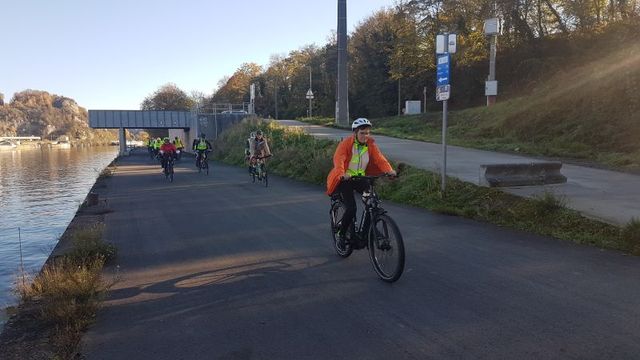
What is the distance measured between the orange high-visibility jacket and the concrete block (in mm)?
4806

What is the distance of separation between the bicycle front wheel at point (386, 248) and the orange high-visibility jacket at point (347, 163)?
666 mm

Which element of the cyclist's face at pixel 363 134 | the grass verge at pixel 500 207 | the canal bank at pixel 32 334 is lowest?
the canal bank at pixel 32 334

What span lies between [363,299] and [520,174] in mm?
6771

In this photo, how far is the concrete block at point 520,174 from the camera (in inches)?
418

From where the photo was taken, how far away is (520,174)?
35.8ft

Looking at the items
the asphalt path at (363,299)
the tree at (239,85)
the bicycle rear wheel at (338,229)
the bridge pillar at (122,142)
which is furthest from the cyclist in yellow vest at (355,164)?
the tree at (239,85)

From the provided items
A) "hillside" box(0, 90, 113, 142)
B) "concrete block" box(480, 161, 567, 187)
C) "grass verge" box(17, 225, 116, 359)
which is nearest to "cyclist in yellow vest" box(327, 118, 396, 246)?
"grass verge" box(17, 225, 116, 359)

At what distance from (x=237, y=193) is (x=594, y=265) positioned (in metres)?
10.8

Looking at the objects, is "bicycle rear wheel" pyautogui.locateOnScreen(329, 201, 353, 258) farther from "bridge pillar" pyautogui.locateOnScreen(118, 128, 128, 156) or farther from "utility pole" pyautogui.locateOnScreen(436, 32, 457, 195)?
"bridge pillar" pyautogui.locateOnScreen(118, 128, 128, 156)

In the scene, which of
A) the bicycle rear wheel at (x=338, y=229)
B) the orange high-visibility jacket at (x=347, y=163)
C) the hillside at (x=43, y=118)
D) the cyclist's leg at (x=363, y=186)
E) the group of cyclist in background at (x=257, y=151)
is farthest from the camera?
the hillside at (x=43, y=118)

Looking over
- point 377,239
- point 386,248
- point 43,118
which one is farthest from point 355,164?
point 43,118

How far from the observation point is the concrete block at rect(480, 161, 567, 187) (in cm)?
1062

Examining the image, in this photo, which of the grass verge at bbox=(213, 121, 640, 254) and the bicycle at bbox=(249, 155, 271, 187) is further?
the bicycle at bbox=(249, 155, 271, 187)

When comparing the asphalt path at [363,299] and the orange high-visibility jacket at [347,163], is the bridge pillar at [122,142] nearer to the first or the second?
the asphalt path at [363,299]
